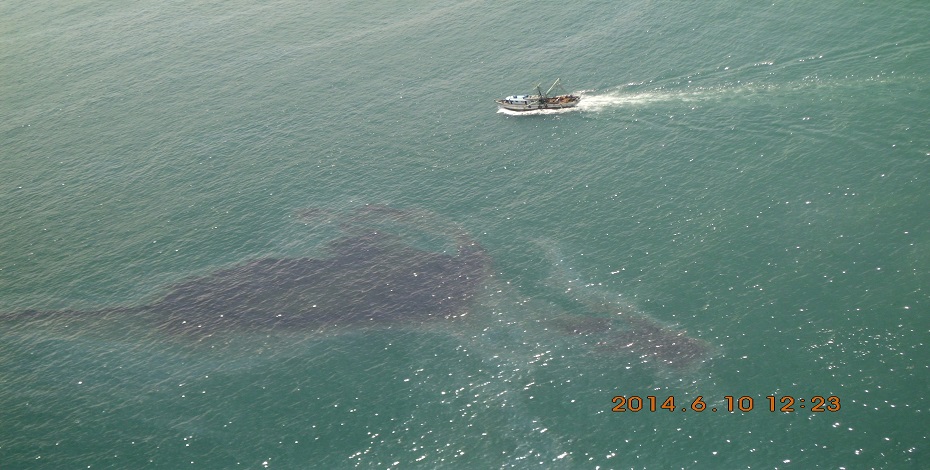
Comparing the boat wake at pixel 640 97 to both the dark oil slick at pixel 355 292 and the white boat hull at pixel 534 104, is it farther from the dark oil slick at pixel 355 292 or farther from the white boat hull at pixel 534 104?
the dark oil slick at pixel 355 292

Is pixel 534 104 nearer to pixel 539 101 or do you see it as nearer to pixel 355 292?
pixel 539 101

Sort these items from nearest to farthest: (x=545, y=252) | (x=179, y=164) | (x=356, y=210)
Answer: (x=545, y=252)
(x=356, y=210)
(x=179, y=164)

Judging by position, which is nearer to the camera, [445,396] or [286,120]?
[445,396]

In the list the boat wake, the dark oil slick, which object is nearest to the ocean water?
the boat wake

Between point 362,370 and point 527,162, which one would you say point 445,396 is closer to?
point 362,370

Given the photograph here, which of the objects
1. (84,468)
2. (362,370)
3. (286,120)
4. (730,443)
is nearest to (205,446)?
(84,468)

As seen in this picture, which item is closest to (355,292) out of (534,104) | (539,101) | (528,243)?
(528,243)
